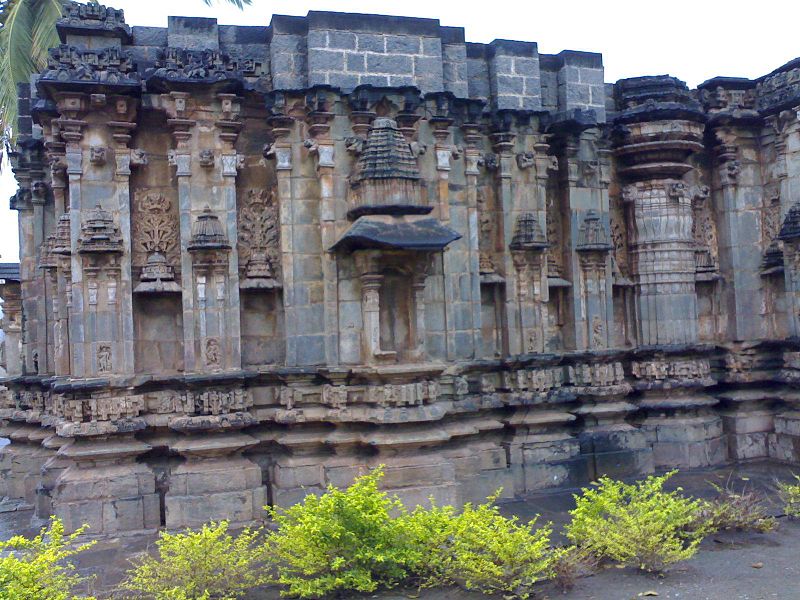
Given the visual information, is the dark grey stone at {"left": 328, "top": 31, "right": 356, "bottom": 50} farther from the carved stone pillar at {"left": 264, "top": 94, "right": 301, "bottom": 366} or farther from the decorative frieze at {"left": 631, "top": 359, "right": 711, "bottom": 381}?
the decorative frieze at {"left": 631, "top": 359, "right": 711, "bottom": 381}

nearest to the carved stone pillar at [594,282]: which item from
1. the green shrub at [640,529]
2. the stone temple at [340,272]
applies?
the stone temple at [340,272]

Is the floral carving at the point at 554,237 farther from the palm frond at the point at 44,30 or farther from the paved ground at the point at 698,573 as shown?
the palm frond at the point at 44,30

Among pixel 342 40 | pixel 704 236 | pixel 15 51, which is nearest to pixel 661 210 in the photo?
pixel 704 236

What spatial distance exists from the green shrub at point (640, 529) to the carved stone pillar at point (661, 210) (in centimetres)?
480

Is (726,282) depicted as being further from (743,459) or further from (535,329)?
(535,329)

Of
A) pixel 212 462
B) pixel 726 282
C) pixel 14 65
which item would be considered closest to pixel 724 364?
pixel 726 282

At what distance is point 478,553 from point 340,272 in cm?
434

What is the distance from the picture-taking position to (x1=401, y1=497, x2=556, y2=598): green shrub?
7.33 metres

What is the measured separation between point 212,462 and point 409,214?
4019 millimetres

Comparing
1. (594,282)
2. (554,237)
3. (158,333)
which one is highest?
(554,237)

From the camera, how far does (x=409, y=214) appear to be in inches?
401

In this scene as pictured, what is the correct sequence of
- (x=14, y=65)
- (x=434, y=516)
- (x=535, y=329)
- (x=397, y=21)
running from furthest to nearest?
(x=14, y=65), (x=535, y=329), (x=397, y=21), (x=434, y=516)

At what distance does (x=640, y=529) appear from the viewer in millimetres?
7945

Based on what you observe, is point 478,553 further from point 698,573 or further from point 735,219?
point 735,219
